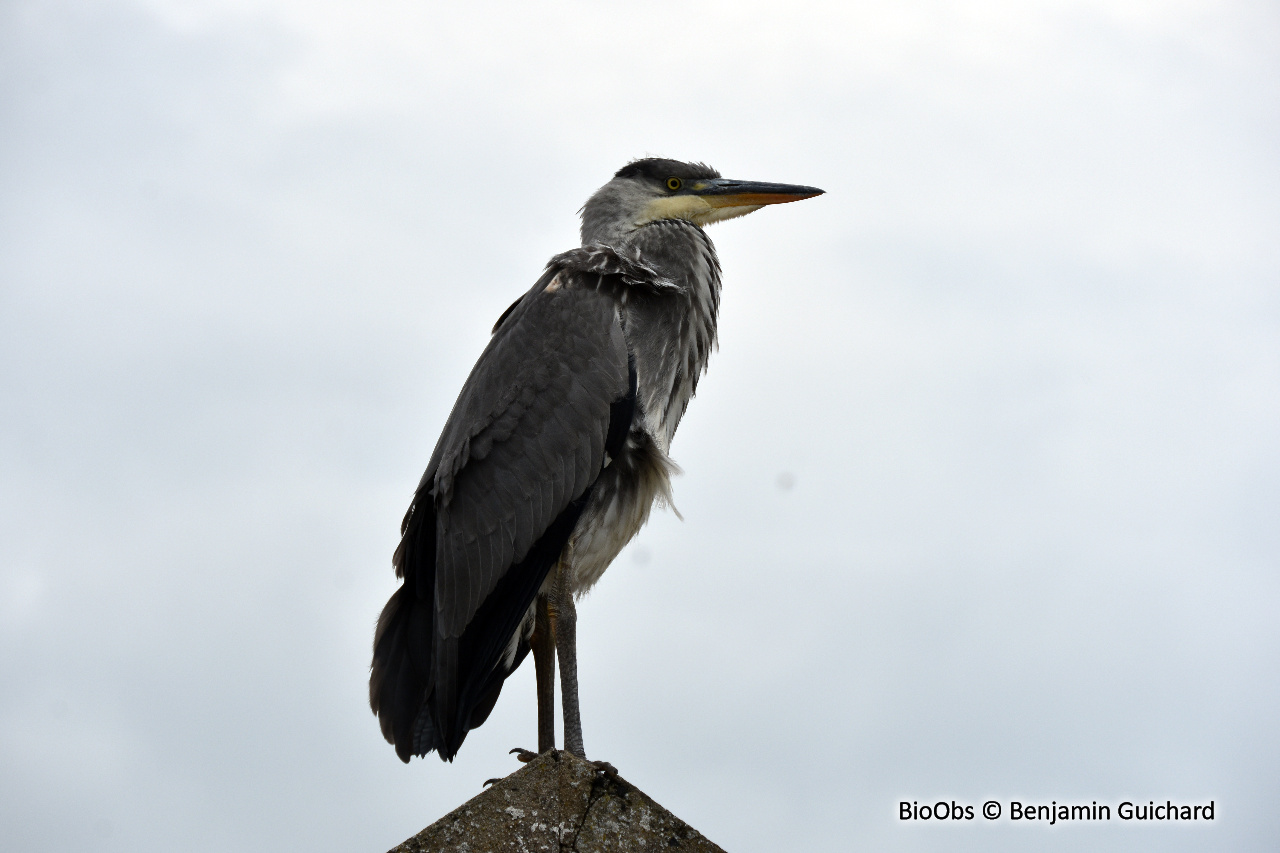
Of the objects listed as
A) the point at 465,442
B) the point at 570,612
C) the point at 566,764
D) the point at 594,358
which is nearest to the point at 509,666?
the point at 570,612

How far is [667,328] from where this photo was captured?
5.43 metres

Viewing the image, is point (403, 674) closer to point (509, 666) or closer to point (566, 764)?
point (509, 666)

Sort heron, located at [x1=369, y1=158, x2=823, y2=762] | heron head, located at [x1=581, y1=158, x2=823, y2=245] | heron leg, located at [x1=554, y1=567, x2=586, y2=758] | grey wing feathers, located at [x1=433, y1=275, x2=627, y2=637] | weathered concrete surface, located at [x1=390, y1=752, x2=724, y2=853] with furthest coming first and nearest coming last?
heron head, located at [x1=581, y1=158, x2=823, y2=245] → grey wing feathers, located at [x1=433, y1=275, x2=627, y2=637] → heron, located at [x1=369, y1=158, x2=823, y2=762] → heron leg, located at [x1=554, y1=567, x2=586, y2=758] → weathered concrete surface, located at [x1=390, y1=752, x2=724, y2=853]

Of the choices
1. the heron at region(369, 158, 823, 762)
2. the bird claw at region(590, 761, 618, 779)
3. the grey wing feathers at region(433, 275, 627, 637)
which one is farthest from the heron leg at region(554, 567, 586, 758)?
the bird claw at region(590, 761, 618, 779)

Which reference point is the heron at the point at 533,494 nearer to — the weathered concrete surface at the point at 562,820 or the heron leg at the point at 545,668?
the heron leg at the point at 545,668

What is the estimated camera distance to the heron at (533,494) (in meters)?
4.61

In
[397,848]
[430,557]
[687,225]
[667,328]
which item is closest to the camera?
[397,848]

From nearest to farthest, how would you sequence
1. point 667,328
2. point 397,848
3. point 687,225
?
1. point 397,848
2. point 667,328
3. point 687,225

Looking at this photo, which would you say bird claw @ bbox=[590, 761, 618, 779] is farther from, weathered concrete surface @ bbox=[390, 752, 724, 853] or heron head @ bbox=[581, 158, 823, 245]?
heron head @ bbox=[581, 158, 823, 245]

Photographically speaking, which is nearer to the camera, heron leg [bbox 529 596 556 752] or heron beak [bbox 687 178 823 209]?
heron leg [bbox 529 596 556 752]

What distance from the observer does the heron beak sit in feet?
21.2

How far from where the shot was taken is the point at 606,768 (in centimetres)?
324

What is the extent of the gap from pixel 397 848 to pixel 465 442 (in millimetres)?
2385

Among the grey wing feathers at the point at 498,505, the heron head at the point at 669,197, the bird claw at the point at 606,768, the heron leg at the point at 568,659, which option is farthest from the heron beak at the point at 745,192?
the bird claw at the point at 606,768
